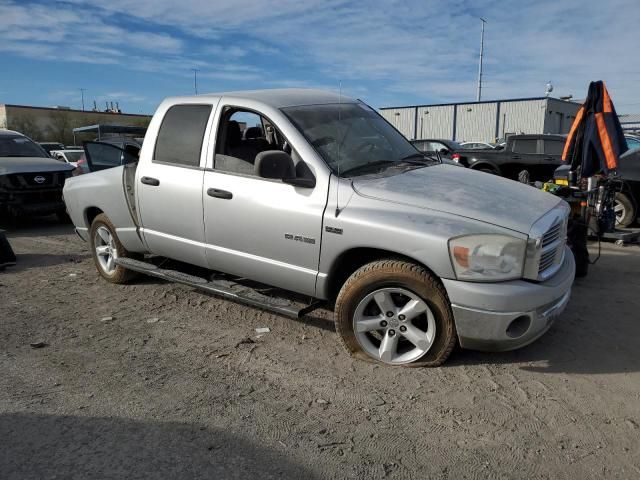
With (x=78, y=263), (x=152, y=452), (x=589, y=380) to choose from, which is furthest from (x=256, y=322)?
(x=78, y=263)

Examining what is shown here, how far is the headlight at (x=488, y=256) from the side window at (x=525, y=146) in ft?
34.6

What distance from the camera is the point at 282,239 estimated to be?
3.88 metres

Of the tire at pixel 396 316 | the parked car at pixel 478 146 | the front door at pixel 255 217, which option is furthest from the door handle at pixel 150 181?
the parked car at pixel 478 146

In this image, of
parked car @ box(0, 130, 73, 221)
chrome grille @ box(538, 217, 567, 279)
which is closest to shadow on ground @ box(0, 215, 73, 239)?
parked car @ box(0, 130, 73, 221)

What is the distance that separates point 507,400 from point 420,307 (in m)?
0.78

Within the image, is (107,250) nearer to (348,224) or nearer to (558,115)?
(348,224)

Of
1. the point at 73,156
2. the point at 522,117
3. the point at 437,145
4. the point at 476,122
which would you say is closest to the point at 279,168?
the point at 437,145

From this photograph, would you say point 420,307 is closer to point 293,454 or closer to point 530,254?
point 530,254

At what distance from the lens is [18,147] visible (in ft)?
34.9

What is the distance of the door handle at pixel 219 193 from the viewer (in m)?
4.14

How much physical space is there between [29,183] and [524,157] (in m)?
10.9

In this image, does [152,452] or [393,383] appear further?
[393,383]

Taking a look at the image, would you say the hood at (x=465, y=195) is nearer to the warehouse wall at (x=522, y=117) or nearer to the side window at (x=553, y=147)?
the side window at (x=553, y=147)

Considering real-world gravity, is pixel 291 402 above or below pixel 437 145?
below
